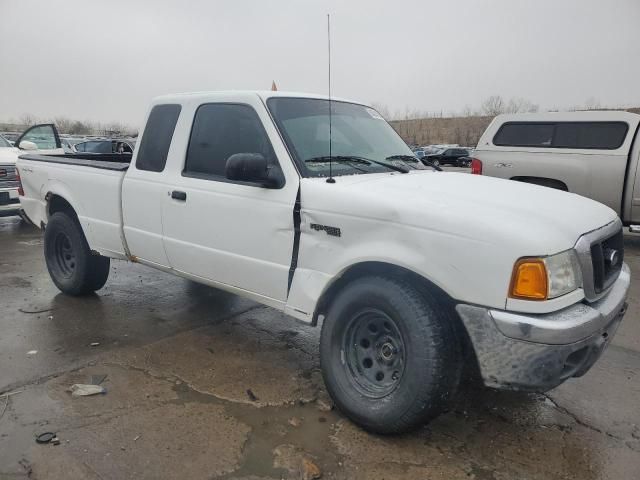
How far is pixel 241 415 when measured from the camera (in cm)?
307

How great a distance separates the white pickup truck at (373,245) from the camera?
2.42 meters

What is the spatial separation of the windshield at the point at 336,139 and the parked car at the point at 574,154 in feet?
17.4

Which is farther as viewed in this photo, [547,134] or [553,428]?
[547,134]

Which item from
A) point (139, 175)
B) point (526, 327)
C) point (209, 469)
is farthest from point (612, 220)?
point (139, 175)

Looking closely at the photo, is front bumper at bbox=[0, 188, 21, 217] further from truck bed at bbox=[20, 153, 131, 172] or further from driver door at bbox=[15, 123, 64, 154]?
truck bed at bbox=[20, 153, 131, 172]

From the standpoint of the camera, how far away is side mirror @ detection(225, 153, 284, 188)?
3.04 meters

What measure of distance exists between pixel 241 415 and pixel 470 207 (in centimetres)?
182

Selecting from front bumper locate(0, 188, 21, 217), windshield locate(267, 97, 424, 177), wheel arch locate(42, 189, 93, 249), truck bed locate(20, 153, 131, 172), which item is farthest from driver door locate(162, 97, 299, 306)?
front bumper locate(0, 188, 21, 217)

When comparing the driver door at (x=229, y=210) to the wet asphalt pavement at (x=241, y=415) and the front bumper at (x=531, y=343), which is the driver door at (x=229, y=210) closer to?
the wet asphalt pavement at (x=241, y=415)

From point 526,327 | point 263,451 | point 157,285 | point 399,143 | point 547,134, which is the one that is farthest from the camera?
point 547,134

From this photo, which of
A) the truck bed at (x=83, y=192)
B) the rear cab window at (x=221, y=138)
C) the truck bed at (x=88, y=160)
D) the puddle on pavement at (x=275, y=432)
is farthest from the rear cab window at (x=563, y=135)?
the puddle on pavement at (x=275, y=432)

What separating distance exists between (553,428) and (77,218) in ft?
14.8

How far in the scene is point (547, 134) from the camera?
8664mm

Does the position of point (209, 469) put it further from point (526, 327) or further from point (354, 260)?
point (526, 327)
